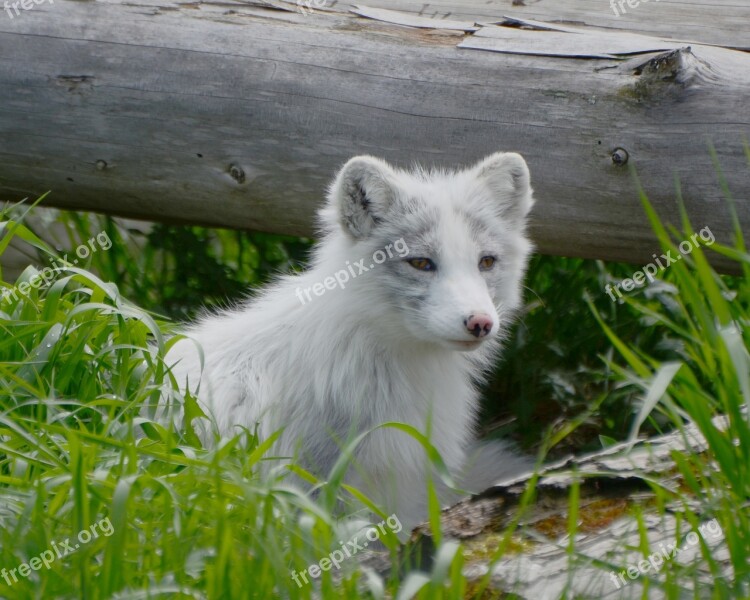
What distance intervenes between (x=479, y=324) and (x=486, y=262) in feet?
1.92

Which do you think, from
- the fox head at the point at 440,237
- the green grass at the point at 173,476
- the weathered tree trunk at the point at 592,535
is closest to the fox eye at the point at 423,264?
the fox head at the point at 440,237

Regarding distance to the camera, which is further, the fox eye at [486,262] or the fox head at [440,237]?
the fox eye at [486,262]

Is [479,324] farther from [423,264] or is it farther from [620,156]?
[620,156]

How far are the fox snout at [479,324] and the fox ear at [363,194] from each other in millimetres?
725

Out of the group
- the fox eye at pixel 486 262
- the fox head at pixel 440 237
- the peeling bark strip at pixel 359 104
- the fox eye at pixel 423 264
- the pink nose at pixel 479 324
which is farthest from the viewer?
the peeling bark strip at pixel 359 104

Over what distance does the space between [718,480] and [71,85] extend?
12.6ft

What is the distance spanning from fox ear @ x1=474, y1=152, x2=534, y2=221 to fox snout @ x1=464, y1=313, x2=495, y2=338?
0.82 meters

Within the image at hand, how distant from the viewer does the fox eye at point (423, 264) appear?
4074 mm

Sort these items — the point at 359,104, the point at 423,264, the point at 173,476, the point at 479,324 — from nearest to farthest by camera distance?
the point at 173,476 < the point at 479,324 < the point at 423,264 < the point at 359,104

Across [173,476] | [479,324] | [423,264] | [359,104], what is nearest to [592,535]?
[479,324]

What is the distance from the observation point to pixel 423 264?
4.08 meters

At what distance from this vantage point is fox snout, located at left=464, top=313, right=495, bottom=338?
12.2ft

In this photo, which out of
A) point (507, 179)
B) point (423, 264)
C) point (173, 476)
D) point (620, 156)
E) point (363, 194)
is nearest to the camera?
point (173, 476)

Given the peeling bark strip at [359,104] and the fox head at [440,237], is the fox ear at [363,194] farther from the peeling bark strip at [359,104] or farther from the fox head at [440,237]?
the peeling bark strip at [359,104]
